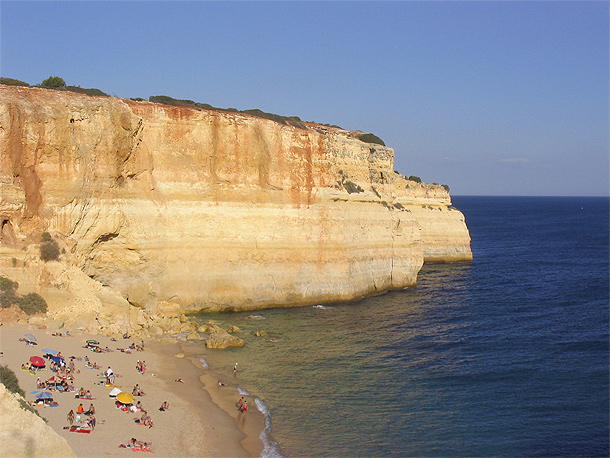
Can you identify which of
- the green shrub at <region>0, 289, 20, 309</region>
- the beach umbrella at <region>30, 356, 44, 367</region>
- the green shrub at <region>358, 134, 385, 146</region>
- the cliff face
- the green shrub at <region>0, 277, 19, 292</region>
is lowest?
the beach umbrella at <region>30, 356, 44, 367</region>

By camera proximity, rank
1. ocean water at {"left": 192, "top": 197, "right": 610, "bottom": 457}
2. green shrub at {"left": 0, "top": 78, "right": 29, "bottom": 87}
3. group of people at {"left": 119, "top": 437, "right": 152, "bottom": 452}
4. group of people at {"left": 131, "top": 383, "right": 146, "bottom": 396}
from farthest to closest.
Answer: green shrub at {"left": 0, "top": 78, "right": 29, "bottom": 87}, group of people at {"left": 131, "top": 383, "right": 146, "bottom": 396}, ocean water at {"left": 192, "top": 197, "right": 610, "bottom": 457}, group of people at {"left": 119, "top": 437, "right": 152, "bottom": 452}

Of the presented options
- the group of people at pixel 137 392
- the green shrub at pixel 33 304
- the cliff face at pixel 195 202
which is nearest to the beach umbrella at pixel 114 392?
the group of people at pixel 137 392

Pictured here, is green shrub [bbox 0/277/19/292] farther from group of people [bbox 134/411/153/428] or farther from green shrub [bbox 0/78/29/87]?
green shrub [bbox 0/78/29/87]

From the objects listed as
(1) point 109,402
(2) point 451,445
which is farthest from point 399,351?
(1) point 109,402

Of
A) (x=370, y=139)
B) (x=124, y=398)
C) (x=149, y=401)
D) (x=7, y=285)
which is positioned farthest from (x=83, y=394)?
(x=370, y=139)

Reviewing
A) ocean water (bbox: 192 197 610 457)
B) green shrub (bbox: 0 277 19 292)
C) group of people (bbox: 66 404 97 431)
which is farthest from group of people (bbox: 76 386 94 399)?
green shrub (bbox: 0 277 19 292)

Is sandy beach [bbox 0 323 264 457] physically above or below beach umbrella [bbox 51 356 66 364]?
below

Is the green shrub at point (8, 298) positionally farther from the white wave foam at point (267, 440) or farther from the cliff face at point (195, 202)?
the white wave foam at point (267, 440)
